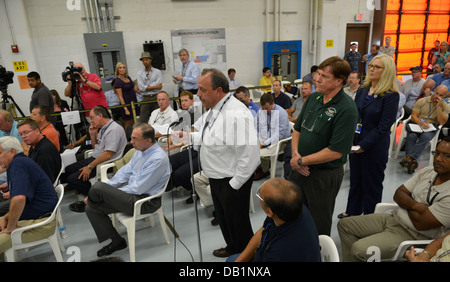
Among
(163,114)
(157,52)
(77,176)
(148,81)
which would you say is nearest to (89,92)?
(148,81)

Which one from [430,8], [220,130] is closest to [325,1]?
[430,8]

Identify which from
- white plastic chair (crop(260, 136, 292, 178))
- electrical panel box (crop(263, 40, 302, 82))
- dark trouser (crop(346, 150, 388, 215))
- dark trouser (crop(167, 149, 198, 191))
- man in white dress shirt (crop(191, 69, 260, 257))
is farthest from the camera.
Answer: electrical panel box (crop(263, 40, 302, 82))

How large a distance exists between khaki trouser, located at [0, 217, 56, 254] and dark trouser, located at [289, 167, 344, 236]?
193 cm

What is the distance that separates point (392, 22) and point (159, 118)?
7.49 meters

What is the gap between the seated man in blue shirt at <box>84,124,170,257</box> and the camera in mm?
2363

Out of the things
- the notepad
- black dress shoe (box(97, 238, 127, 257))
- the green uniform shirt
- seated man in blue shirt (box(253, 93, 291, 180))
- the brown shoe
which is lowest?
black dress shoe (box(97, 238, 127, 257))

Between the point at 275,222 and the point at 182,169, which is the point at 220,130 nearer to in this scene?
the point at 275,222

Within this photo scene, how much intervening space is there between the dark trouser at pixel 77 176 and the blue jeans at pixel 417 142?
4050 mm

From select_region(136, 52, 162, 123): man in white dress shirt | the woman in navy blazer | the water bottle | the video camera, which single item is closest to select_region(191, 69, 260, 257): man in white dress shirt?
the woman in navy blazer

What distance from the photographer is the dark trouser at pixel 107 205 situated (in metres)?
2.35

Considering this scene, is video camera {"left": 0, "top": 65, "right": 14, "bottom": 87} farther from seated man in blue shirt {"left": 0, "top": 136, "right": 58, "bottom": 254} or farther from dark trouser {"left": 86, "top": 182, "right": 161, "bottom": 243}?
dark trouser {"left": 86, "top": 182, "right": 161, "bottom": 243}

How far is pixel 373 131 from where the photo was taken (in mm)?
2215

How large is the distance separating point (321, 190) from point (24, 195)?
2.10 metres

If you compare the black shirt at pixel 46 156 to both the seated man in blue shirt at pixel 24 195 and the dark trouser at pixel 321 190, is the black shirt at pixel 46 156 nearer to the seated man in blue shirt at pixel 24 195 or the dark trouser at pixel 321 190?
the seated man in blue shirt at pixel 24 195
